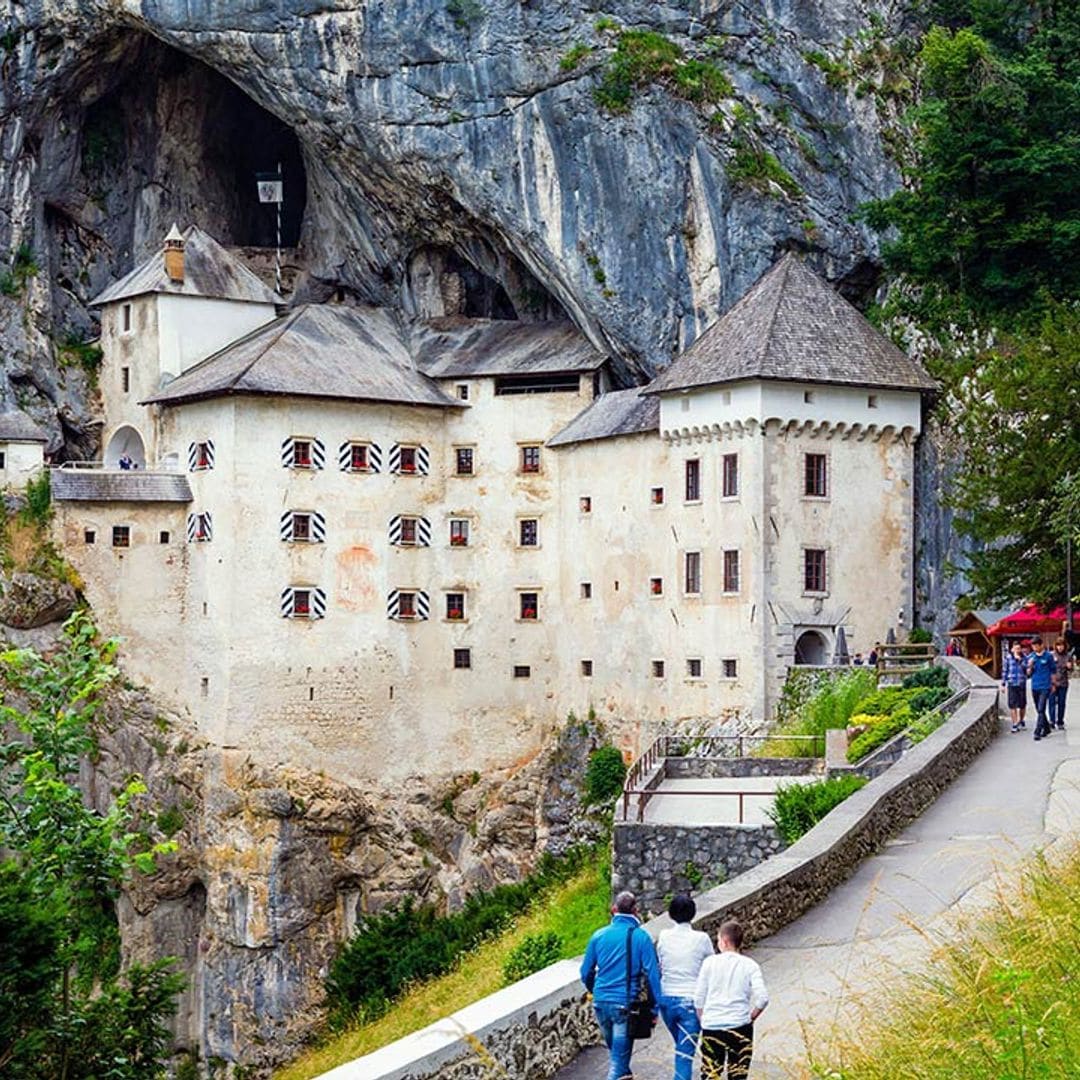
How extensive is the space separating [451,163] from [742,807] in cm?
3007

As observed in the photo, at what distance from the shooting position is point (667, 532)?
2047 inches

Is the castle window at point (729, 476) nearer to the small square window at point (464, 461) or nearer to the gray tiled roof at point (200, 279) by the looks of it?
the small square window at point (464, 461)

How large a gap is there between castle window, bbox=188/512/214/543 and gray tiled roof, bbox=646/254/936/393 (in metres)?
12.8

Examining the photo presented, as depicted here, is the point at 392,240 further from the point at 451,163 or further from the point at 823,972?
the point at 823,972

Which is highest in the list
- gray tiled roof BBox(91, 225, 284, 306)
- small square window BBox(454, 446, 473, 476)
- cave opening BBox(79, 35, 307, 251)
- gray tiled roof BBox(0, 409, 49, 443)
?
cave opening BBox(79, 35, 307, 251)

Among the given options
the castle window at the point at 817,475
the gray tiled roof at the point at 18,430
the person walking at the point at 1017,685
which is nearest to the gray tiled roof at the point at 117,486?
the gray tiled roof at the point at 18,430

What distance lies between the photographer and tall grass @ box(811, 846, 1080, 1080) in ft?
37.6

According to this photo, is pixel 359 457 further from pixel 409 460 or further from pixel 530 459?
pixel 530 459

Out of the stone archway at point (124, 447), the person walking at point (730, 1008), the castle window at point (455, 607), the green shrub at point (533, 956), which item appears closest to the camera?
the person walking at point (730, 1008)

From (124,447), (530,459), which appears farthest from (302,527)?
(124,447)

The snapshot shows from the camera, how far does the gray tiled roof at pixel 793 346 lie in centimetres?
4931

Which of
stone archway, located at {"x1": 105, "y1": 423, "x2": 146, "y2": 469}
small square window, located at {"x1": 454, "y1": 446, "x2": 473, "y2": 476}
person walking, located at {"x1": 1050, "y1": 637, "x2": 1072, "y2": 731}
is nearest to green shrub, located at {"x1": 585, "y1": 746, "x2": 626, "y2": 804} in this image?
small square window, located at {"x1": 454, "y1": 446, "x2": 473, "y2": 476}

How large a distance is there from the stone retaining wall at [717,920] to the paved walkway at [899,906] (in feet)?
0.60

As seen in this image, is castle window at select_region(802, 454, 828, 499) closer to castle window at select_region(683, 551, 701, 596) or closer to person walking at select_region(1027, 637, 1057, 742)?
castle window at select_region(683, 551, 701, 596)
